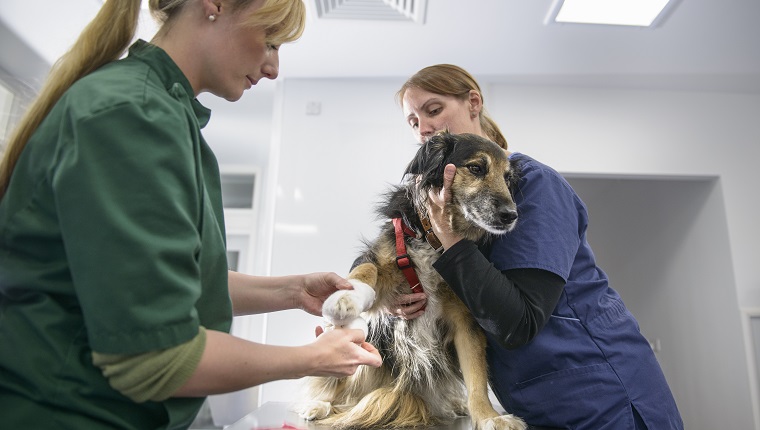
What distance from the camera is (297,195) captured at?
141 inches

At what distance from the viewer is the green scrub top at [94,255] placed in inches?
23.9

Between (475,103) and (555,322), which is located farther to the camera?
(475,103)

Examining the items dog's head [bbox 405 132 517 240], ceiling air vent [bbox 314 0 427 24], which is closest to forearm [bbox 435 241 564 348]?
dog's head [bbox 405 132 517 240]

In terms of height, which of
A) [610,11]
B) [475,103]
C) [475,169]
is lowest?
[475,169]

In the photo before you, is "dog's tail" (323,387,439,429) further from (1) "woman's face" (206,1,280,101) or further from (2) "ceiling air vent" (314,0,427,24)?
(2) "ceiling air vent" (314,0,427,24)

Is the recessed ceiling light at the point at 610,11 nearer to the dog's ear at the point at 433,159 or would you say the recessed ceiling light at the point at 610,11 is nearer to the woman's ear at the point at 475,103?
the woman's ear at the point at 475,103

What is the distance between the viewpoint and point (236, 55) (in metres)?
0.93

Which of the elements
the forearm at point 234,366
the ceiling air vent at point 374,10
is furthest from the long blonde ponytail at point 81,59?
the ceiling air vent at point 374,10

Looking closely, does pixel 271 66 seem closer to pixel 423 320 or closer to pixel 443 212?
pixel 443 212

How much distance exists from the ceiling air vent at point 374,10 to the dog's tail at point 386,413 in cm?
222

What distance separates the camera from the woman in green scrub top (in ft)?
2.00

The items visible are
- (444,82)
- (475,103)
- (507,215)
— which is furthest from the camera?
(475,103)

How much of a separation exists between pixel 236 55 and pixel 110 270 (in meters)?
0.49

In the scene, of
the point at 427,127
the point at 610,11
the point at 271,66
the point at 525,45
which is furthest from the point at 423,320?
the point at 525,45
